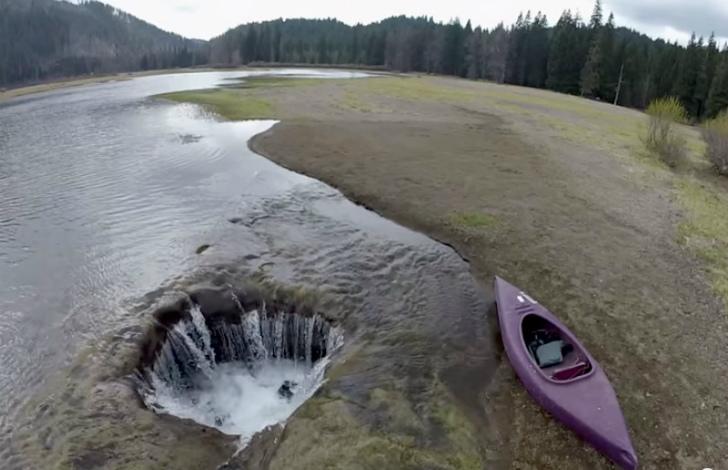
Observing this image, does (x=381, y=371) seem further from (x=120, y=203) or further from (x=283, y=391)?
(x=120, y=203)

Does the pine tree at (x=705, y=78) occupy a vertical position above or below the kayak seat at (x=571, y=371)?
above

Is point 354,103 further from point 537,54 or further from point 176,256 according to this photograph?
point 537,54

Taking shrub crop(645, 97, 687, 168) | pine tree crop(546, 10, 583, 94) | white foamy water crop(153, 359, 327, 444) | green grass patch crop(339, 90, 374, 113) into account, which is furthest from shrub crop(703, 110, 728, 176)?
pine tree crop(546, 10, 583, 94)

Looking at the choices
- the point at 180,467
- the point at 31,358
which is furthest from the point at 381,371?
the point at 31,358

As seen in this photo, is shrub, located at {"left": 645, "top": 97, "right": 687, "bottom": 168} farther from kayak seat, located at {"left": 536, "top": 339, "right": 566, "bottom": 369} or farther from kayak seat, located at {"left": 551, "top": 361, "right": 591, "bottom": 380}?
kayak seat, located at {"left": 551, "top": 361, "right": 591, "bottom": 380}

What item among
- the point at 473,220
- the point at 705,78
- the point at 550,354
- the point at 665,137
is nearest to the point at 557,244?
the point at 473,220

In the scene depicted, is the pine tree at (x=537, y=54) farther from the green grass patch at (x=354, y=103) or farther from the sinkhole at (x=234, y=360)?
the sinkhole at (x=234, y=360)

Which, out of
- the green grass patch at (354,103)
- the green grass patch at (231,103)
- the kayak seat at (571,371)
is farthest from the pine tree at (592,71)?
the kayak seat at (571,371)
